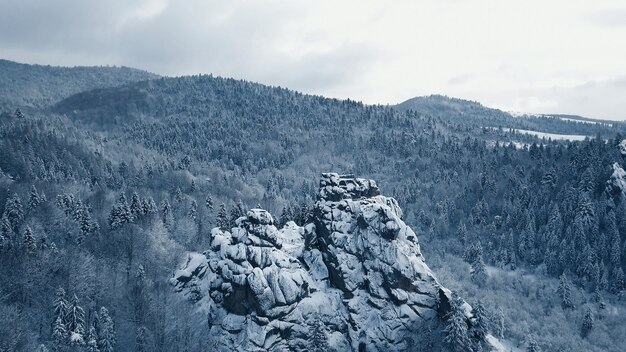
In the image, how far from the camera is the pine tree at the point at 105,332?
240 ft

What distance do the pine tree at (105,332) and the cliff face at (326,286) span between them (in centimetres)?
1790

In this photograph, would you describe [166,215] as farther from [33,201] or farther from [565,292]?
[565,292]

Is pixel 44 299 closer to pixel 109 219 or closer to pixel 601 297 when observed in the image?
pixel 109 219

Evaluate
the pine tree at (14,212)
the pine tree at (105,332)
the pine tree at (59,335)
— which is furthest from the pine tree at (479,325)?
the pine tree at (14,212)

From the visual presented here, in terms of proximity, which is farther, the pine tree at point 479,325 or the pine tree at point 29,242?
the pine tree at point 29,242

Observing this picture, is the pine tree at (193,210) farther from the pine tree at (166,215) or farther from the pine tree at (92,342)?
the pine tree at (92,342)

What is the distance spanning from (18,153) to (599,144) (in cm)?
22356

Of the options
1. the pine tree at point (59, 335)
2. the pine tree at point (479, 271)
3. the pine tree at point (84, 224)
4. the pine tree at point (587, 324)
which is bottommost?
the pine tree at point (587, 324)

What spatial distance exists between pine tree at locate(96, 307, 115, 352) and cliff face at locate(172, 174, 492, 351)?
705 inches

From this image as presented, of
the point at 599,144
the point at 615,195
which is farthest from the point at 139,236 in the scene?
the point at 599,144

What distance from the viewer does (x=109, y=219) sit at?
354 ft

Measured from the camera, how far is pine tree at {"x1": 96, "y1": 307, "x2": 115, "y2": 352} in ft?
240

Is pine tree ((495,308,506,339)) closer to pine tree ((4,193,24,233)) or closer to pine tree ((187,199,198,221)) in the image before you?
pine tree ((187,199,198,221))

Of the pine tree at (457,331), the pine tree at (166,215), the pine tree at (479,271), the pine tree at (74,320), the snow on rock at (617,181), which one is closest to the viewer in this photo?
the pine tree at (74,320)
